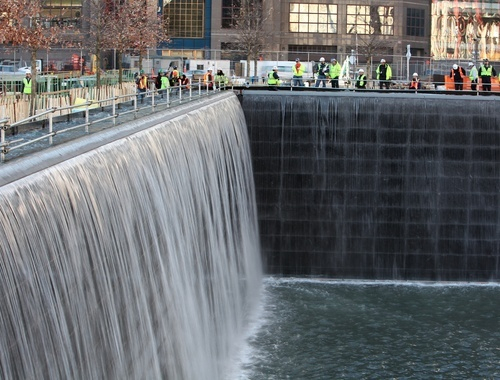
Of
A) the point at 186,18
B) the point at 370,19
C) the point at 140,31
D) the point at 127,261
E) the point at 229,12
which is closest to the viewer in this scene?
the point at 127,261

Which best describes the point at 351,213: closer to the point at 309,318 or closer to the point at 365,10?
the point at 309,318

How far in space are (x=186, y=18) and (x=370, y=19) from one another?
802 inches

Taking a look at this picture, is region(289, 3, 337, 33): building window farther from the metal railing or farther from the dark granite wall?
the dark granite wall

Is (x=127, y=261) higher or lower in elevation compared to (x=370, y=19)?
lower

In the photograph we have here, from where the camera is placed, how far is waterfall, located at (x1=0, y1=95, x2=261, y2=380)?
11742 mm

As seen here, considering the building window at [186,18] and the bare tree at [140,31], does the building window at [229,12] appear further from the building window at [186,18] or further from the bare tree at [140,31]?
the bare tree at [140,31]

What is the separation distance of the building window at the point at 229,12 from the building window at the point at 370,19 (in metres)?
11.6

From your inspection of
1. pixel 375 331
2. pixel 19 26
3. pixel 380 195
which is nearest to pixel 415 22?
pixel 380 195

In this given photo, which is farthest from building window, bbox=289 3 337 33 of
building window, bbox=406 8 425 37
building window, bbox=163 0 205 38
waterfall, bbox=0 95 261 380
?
waterfall, bbox=0 95 261 380

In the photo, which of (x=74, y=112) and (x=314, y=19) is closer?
(x=74, y=112)

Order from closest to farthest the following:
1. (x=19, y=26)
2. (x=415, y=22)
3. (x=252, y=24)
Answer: (x=19, y=26), (x=252, y=24), (x=415, y=22)

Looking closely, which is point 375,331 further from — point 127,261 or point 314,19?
point 314,19

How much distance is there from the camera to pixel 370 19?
365ft

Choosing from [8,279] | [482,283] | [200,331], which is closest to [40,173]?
[8,279]
